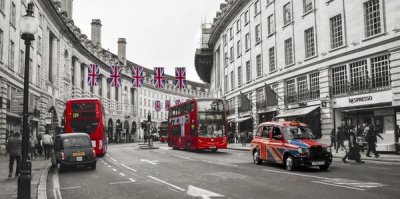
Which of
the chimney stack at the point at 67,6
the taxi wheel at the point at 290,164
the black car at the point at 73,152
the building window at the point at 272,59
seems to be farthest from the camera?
the chimney stack at the point at 67,6

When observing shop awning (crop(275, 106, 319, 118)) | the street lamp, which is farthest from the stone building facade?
the street lamp

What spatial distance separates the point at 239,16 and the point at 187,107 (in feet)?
64.1

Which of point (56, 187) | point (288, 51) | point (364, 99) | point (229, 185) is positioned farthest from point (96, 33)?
point (229, 185)

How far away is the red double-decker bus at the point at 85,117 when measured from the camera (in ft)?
78.4

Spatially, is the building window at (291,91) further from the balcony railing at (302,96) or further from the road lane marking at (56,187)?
the road lane marking at (56,187)

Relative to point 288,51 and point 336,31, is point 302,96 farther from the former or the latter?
point 336,31

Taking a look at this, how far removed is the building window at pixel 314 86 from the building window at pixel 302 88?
0.74m

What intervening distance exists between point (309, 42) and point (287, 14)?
427 centimetres

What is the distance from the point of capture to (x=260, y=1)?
127 ft

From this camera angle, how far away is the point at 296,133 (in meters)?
15.4

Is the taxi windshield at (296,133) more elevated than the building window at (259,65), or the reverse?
the building window at (259,65)

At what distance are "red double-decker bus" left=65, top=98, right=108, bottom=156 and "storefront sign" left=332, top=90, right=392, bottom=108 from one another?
15.3 meters

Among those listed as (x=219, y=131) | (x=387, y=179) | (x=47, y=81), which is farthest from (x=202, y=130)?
(x=47, y=81)

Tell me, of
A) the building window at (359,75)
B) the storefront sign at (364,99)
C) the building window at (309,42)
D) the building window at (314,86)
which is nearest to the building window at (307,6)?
the building window at (309,42)
